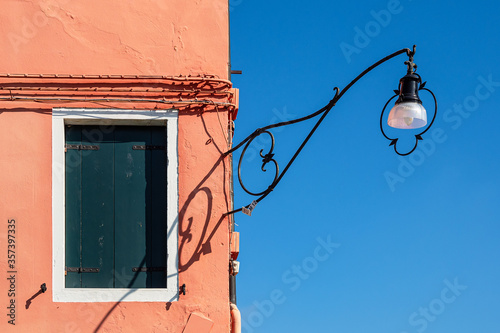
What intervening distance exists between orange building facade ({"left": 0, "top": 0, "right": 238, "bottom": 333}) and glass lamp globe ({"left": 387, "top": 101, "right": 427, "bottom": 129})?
2003 mm

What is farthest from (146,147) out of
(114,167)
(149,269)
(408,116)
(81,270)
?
(408,116)

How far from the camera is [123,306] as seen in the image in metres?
8.36

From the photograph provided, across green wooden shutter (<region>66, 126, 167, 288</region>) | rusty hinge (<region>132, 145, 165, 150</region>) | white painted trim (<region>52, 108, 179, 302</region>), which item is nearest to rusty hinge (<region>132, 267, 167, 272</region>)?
green wooden shutter (<region>66, 126, 167, 288</region>)

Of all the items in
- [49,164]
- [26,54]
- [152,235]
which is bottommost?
[152,235]

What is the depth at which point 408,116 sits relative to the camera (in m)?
7.64

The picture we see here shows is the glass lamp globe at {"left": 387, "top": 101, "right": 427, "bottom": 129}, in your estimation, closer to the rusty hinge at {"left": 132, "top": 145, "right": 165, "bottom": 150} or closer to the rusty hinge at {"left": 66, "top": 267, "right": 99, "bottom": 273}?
the rusty hinge at {"left": 132, "top": 145, "right": 165, "bottom": 150}

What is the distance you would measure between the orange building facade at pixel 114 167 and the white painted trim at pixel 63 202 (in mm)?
12

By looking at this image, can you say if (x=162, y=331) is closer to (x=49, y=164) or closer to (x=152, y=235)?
(x=152, y=235)

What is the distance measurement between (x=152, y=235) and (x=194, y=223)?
0.47 m

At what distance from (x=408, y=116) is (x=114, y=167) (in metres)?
3.20

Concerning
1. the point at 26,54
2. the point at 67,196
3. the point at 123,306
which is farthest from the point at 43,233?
the point at 26,54

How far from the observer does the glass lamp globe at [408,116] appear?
7.63 metres

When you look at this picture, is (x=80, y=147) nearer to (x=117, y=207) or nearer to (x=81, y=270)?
(x=117, y=207)

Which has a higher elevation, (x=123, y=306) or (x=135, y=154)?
(x=135, y=154)
